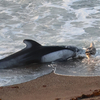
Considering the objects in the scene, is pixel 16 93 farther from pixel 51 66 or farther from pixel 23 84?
pixel 51 66

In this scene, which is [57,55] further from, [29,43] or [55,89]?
[55,89]

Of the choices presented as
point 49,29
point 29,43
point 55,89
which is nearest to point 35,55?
point 29,43

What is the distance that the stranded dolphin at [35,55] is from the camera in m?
8.28

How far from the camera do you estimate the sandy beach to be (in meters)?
5.45

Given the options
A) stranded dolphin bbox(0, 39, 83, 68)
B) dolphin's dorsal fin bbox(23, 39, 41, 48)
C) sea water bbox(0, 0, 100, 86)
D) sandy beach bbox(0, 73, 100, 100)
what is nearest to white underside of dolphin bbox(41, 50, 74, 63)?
stranded dolphin bbox(0, 39, 83, 68)

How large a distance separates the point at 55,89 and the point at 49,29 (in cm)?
798

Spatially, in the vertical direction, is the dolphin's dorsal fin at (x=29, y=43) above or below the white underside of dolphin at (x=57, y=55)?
above

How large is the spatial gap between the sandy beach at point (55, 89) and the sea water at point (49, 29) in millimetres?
437

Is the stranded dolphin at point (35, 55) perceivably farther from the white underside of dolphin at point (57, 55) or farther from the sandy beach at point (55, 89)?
the sandy beach at point (55, 89)

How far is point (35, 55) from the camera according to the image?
8570mm

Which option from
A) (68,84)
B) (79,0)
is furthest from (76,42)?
(79,0)

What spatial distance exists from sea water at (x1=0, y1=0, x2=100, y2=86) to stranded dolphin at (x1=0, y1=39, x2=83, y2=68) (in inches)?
14.0

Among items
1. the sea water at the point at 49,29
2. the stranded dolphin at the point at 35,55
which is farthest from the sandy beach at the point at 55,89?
the stranded dolphin at the point at 35,55

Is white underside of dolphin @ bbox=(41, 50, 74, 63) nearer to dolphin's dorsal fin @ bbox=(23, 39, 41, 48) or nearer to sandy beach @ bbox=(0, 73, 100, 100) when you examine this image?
dolphin's dorsal fin @ bbox=(23, 39, 41, 48)
